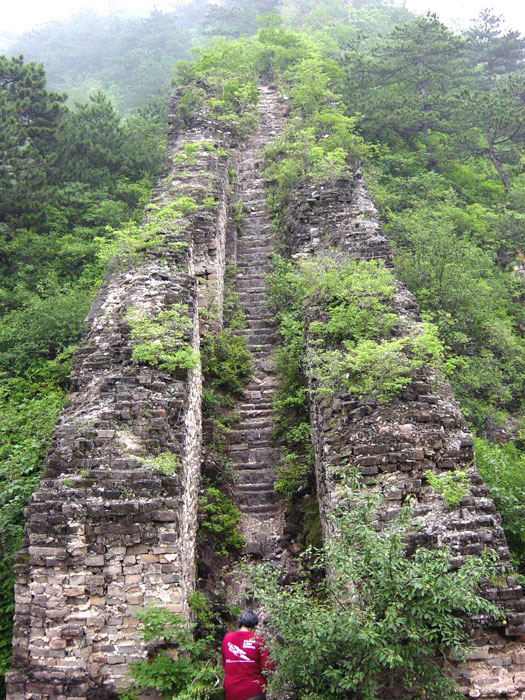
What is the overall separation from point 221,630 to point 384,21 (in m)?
40.2

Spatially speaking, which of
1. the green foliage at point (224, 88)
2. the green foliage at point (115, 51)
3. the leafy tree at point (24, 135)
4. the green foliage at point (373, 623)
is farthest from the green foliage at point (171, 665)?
the green foliage at point (115, 51)

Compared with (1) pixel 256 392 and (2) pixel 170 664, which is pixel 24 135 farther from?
(2) pixel 170 664

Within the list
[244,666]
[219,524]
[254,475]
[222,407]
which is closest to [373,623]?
[244,666]

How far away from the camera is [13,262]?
A: 1416 cm

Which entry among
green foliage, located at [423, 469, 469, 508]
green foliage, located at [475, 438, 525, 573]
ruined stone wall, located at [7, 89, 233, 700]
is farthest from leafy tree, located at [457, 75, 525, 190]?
ruined stone wall, located at [7, 89, 233, 700]

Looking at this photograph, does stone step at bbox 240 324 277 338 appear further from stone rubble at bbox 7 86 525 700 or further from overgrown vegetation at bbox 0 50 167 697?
overgrown vegetation at bbox 0 50 167 697

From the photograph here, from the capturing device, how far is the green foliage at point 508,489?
290 inches

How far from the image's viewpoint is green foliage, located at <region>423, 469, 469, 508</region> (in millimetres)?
6105

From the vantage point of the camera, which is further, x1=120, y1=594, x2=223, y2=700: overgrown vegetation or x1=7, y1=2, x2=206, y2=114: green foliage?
x1=7, y1=2, x2=206, y2=114: green foliage

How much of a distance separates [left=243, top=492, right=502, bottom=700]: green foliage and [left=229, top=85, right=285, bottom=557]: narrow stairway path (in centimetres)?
321

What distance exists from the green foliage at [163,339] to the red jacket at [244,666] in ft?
11.7

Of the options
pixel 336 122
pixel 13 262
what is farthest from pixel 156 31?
pixel 13 262

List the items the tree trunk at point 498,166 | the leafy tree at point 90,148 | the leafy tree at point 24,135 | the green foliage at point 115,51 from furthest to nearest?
the green foliage at point 115,51, the tree trunk at point 498,166, the leafy tree at point 90,148, the leafy tree at point 24,135

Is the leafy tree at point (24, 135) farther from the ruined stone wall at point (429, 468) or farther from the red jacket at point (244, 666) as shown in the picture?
the red jacket at point (244, 666)
